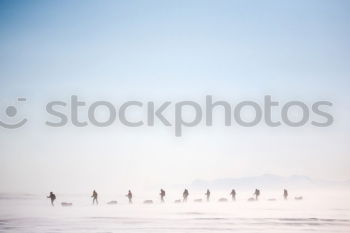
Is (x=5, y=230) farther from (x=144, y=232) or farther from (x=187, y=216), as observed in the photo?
(x=187, y=216)

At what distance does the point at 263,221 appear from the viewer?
22781mm

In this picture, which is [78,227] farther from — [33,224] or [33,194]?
[33,194]

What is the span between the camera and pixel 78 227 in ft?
69.1

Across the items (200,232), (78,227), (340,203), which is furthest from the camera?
(340,203)

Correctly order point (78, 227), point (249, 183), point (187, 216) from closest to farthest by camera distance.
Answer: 1. point (78, 227)
2. point (187, 216)
3. point (249, 183)

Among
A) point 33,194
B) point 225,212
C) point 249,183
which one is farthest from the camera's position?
point 249,183

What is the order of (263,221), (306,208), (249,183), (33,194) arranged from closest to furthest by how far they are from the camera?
(263,221), (306,208), (33,194), (249,183)

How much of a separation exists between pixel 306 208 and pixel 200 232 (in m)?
11.7

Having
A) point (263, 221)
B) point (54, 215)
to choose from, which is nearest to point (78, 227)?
point (54, 215)

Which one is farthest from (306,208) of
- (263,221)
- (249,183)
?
(249,183)

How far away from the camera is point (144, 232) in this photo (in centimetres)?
1991

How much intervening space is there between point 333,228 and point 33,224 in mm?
14551

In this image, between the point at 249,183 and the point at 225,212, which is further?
the point at 249,183

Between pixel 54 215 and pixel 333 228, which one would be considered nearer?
pixel 333 228
